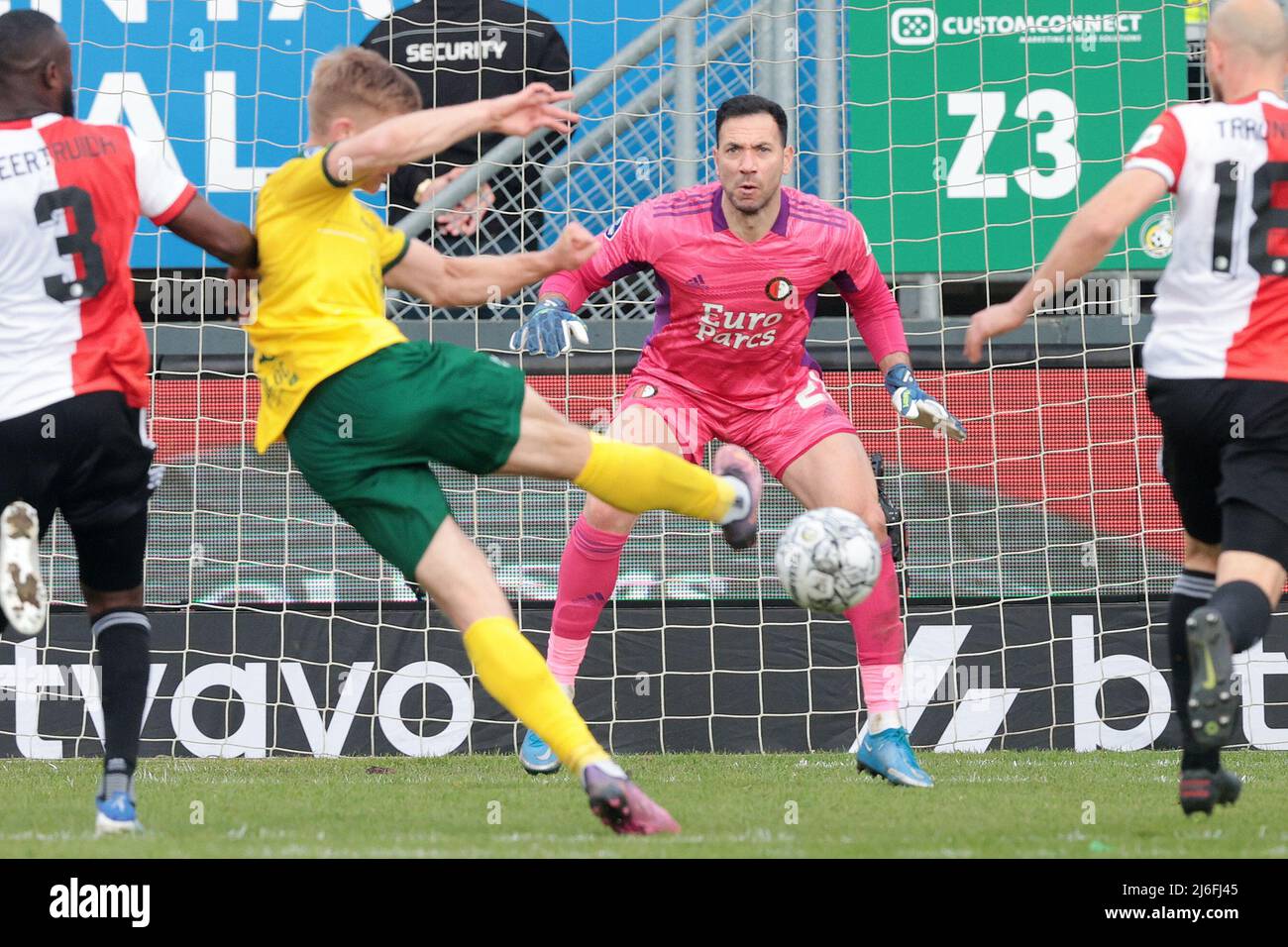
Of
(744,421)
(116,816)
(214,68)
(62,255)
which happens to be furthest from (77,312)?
(214,68)

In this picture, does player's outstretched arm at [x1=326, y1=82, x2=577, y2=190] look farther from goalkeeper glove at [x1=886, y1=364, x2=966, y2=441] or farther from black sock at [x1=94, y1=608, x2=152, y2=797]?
goalkeeper glove at [x1=886, y1=364, x2=966, y2=441]

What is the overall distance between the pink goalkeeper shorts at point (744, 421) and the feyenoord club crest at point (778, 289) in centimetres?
38

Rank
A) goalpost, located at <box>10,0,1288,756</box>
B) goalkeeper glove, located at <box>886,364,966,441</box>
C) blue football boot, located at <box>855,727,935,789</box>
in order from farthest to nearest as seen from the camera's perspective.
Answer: goalpost, located at <box>10,0,1288,756</box>, blue football boot, located at <box>855,727,935,789</box>, goalkeeper glove, located at <box>886,364,966,441</box>

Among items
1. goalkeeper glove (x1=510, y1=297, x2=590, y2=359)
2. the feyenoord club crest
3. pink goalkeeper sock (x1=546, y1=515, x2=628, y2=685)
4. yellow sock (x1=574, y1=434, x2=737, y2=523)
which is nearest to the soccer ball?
yellow sock (x1=574, y1=434, x2=737, y2=523)

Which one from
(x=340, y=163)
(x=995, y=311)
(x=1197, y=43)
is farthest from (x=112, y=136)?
(x=1197, y=43)

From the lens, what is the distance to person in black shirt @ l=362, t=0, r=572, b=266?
9.30m

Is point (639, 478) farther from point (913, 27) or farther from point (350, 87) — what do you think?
point (913, 27)

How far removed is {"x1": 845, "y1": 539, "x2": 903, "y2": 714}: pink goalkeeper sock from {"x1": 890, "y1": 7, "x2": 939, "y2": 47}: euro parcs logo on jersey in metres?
4.06

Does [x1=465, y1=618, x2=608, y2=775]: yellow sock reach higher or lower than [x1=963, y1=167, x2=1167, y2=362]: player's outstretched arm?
lower

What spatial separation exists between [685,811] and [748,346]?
2.03 m

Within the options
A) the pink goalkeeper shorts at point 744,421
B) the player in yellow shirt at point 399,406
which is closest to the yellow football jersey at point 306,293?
the player in yellow shirt at point 399,406

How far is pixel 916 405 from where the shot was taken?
5996mm

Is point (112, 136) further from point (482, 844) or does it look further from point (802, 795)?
point (802, 795)

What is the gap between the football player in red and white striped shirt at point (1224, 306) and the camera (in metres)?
4.43
